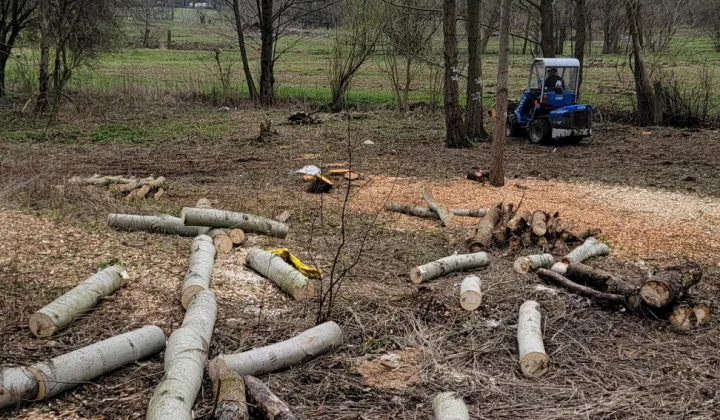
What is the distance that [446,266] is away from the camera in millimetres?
6543

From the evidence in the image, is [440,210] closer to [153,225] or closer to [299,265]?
[299,265]

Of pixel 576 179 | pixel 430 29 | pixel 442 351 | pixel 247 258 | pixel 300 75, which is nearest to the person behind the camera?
pixel 442 351

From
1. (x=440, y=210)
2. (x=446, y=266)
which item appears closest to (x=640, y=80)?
(x=440, y=210)

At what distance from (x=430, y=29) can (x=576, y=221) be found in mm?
14263

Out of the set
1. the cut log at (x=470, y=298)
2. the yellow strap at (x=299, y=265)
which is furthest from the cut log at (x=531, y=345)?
the yellow strap at (x=299, y=265)

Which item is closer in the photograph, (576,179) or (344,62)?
(576,179)

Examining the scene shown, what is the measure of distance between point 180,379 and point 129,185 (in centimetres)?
631

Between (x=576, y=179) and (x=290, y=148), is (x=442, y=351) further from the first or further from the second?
(x=290, y=148)

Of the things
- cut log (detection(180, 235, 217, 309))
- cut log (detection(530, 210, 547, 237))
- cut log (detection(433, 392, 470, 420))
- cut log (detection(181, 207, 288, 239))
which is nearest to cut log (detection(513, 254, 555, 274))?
cut log (detection(530, 210, 547, 237))

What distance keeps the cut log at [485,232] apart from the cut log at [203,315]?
11.2 feet

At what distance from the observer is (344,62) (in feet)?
74.6

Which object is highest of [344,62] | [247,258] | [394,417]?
[344,62]

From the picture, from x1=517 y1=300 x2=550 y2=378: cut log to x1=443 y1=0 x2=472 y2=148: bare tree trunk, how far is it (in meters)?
9.61

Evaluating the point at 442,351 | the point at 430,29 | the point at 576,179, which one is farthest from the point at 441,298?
the point at 430,29
